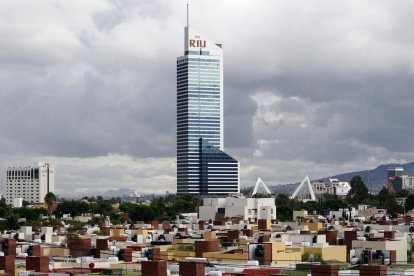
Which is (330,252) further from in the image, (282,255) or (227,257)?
(227,257)

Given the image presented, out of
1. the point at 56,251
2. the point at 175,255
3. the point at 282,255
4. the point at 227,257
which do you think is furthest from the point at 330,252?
the point at 56,251

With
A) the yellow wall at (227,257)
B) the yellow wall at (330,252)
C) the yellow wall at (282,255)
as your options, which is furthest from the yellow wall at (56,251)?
the yellow wall at (330,252)

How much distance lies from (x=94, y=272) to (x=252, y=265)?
391 inches

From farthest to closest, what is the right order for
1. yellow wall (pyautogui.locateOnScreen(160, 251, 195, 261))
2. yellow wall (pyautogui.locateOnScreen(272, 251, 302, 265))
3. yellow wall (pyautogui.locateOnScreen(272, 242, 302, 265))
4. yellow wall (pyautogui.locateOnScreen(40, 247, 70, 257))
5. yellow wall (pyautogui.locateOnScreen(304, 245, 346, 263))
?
yellow wall (pyautogui.locateOnScreen(40, 247, 70, 257)), yellow wall (pyautogui.locateOnScreen(304, 245, 346, 263)), yellow wall (pyautogui.locateOnScreen(160, 251, 195, 261)), yellow wall (pyautogui.locateOnScreen(272, 242, 302, 265)), yellow wall (pyautogui.locateOnScreen(272, 251, 302, 265))

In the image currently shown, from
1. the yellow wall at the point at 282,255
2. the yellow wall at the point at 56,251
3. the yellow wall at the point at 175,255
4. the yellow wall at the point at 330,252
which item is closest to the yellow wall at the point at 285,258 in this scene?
the yellow wall at the point at 282,255

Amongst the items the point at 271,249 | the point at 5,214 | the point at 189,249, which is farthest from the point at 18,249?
the point at 5,214

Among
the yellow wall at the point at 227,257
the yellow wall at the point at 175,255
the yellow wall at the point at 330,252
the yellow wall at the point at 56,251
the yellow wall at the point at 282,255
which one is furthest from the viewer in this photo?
the yellow wall at the point at 56,251

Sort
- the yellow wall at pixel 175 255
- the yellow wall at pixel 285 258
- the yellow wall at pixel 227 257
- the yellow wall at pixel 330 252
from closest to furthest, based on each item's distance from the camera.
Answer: the yellow wall at pixel 227 257, the yellow wall at pixel 285 258, the yellow wall at pixel 175 255, the yellow wall at pixel 330 252

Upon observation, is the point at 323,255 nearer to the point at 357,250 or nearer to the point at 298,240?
the point at 357,250

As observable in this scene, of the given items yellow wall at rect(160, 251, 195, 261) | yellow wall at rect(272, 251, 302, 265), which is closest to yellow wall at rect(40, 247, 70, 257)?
yellow wall at rect(160, 251, 195, 261)

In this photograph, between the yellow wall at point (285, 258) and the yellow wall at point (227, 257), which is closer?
the yellow wall at point (227, 257)

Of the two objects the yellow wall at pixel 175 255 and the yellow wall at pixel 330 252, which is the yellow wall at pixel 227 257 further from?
the yellow wall at pixel 330 252

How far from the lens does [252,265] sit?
5606 cm

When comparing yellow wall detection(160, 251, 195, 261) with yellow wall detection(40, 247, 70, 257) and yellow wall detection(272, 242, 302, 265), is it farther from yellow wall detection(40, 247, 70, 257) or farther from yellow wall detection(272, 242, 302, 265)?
yellow wall detection(40, 247, 70, 257)
